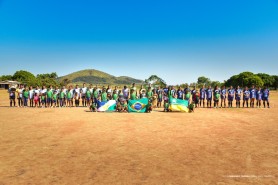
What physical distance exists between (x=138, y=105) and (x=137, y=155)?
10.6m

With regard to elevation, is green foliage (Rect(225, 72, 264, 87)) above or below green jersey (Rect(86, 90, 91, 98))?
above

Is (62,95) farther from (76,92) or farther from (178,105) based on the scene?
(178,105)

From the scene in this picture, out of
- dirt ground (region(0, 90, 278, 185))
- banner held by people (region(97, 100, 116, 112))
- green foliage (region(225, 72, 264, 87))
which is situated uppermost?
green foliage (region(225, 72, 264, 87))

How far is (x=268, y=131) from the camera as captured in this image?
10.4 meters

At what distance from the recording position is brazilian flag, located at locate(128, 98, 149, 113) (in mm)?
17391

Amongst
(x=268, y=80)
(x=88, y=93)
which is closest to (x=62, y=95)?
(x=88, y=93)

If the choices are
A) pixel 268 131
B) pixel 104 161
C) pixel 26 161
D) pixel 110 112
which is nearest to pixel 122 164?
pixel 104 161

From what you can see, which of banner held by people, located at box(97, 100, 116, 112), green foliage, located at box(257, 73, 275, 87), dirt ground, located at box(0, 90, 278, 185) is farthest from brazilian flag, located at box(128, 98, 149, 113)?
green foliage, located at box(257, 73, 275, 87)

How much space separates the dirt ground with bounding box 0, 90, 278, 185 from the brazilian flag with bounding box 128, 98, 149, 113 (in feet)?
20.2

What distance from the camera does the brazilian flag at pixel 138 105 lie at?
1739 cm

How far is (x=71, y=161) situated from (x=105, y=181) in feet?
5.69

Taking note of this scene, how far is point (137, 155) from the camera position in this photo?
271 inches

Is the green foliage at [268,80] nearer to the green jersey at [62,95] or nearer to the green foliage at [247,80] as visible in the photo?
the green foliage at [247,80]

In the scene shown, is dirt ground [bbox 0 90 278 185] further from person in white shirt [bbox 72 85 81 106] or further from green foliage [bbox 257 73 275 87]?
green foliage [bbox 257 73 275 87]
